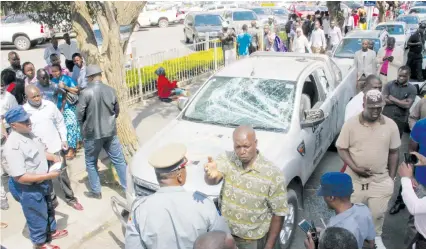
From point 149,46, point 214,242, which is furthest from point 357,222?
point 149,46

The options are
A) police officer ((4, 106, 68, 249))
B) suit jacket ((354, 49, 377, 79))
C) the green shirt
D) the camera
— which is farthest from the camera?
suit jacket ((354, 49, 377, 79))

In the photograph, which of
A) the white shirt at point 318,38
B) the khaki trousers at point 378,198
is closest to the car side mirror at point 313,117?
the khaki trousers at point 378,198

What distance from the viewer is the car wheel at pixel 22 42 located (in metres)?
20.2

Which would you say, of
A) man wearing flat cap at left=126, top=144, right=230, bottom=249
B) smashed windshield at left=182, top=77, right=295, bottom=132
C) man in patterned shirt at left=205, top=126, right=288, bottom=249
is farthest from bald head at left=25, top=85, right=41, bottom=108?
man wearing flat cap at left=126, top=144, right=230, bottom=249

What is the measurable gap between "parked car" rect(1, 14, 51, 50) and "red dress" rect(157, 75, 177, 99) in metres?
12.9

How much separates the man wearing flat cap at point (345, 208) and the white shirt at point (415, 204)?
37 cm

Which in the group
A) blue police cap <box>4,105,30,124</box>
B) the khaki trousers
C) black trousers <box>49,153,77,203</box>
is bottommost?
black trousers <box>49,153,77,203</box>

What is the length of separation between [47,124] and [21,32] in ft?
58.0

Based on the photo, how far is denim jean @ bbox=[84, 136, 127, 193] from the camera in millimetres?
5188

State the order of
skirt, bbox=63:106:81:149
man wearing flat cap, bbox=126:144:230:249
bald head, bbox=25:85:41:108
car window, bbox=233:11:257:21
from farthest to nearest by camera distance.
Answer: car window, bbox=233:11:257:21, skirt, bbox=63:106:81:149, bald head, bbox=25:85:41:108, man wearing flat cap, bbox=126:144:230:249

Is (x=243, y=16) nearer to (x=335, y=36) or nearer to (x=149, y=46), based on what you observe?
(x=149, y=46)

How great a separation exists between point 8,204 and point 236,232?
3780 mm

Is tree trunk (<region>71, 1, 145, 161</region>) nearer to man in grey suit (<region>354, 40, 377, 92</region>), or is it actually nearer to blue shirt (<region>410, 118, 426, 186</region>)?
blue shirt (<region>410, 118, 426, 186</region>)

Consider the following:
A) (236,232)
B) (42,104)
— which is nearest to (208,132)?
(236,232)
